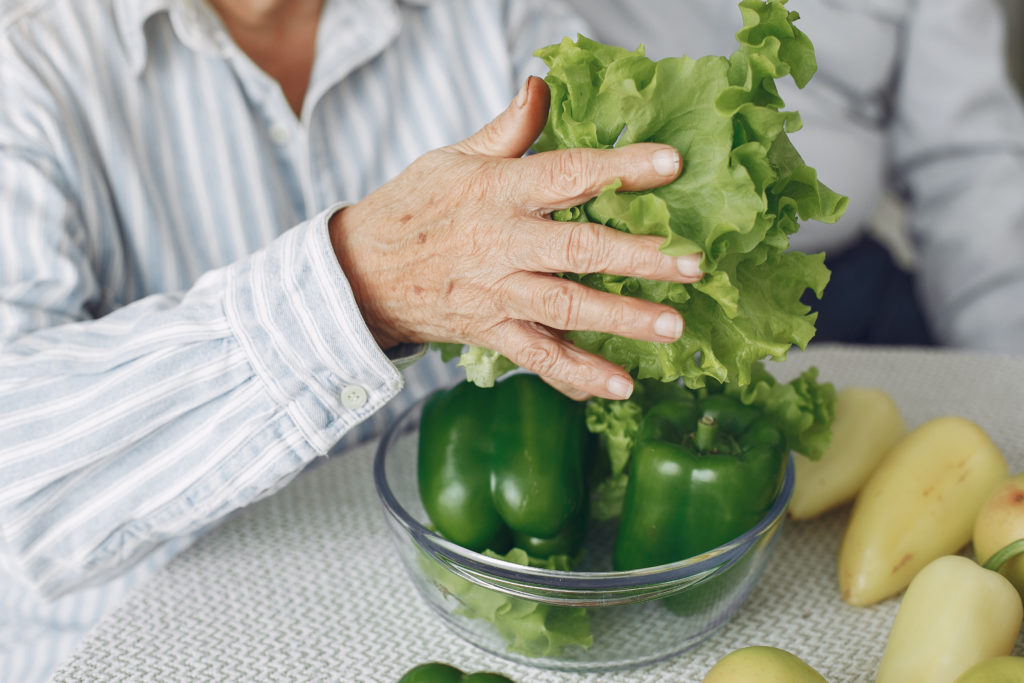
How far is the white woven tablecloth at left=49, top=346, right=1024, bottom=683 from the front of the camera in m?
0.66

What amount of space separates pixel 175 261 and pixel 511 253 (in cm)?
59

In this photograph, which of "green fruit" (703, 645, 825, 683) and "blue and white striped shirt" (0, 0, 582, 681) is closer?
"green fruit" (703, 645, 825, 683)

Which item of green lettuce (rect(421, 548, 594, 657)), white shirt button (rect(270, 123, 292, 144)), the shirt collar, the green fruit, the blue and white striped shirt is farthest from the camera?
white shirt button (rect(270, 123, 292, 144))

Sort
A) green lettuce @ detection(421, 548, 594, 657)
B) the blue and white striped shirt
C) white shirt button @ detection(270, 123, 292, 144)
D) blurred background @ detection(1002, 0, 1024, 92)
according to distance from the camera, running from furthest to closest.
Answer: blurred background @ detection(1002, 0, 1024, 92) → white shirt button @ detection(270, 123, 292, 144) → the blue and white striped shirt → green lettuce @ detection(421, 548, 594, 657)

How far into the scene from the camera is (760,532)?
65 cm

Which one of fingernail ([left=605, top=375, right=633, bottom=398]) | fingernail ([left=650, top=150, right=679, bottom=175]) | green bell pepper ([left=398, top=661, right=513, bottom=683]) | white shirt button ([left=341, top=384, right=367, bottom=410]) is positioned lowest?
green bell pepper ([left=398, top=661, right=513, bottom=683])

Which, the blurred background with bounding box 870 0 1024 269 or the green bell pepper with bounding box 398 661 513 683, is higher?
the green bell pepper with bounding box 398 661 513 683

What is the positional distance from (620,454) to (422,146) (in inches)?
25.4

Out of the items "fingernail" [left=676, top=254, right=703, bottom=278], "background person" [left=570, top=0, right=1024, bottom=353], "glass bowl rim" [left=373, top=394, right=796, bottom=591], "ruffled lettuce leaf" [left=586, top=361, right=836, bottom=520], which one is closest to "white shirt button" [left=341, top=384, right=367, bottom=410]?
Result: "glass bowl rim" [left=373, top=394, right=796, bottom=591]

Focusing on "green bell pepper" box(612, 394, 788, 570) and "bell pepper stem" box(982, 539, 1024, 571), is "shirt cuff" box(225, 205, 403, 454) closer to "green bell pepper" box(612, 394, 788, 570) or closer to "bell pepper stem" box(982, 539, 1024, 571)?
"green bell pepper" box(612, 394, 788, 570)

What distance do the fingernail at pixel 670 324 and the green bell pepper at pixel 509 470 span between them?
0.18 m

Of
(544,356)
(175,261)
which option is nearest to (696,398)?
(544,356)

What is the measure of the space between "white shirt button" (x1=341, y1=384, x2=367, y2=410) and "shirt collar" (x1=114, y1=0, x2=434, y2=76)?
0.55 m

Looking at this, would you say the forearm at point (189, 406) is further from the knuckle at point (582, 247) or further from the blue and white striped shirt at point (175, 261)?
the knuckle at point (582, 247)
